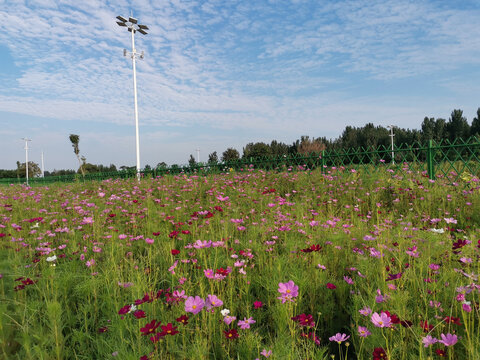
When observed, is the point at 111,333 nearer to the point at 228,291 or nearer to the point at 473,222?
the point at 228,291

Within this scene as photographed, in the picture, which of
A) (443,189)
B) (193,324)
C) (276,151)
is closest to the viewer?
(193,324)

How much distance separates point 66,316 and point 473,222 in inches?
214

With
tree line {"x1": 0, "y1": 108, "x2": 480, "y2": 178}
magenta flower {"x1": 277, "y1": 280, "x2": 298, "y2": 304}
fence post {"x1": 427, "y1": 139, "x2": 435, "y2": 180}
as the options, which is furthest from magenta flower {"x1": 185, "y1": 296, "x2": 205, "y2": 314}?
tree line {"x1": 0, "y1": 108, "x2": 480, "y2": 178}

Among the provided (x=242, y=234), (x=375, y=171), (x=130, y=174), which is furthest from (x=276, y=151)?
(x=242, y=234)

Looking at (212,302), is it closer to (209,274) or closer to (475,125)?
(209,274)

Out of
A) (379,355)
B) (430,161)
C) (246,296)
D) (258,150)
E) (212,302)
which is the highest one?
(258,150)

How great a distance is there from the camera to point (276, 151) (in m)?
51.3

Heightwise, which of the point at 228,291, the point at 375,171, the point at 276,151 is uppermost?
the point at 276,151

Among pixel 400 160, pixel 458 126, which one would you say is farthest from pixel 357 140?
pixel 400 160

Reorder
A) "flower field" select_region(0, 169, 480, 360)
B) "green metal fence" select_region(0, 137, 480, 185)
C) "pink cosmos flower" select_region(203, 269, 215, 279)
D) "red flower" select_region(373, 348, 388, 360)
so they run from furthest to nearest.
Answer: "green metal fence" select_region(0, 137, 480, 185)
"pink cosmos flower" select_region(203, 269, 215, 279)
"flower field" select_region(0, 169, 480, 360)
"red flower" select_region(373, 348, 388, 360)

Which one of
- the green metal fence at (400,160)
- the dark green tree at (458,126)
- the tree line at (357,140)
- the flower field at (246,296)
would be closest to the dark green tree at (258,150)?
the tree line at (357,140)

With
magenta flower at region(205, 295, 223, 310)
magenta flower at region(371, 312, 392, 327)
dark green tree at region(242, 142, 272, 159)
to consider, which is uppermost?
dark green tree at region(242, 142, 272, 159)

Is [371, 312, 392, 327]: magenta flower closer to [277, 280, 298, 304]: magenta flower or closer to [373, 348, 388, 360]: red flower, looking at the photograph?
[373, 348, 388, 360]: red flower

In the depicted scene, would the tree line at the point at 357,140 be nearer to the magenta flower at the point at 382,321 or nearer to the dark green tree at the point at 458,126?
the dark green tree at the point at 458,126
